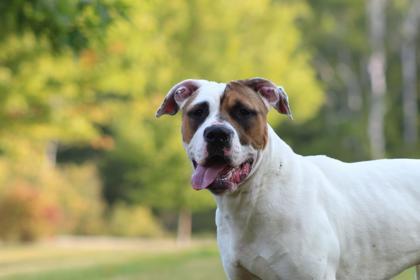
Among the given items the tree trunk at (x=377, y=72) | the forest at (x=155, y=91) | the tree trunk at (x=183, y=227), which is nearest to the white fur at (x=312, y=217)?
the forest at (x=155, y=91)

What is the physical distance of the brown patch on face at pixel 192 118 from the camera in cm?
455

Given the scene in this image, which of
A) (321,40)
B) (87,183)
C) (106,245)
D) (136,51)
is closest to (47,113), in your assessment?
(136,51)

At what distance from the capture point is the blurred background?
16906 millimetres

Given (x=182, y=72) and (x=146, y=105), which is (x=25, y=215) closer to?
(x=146, y=105)

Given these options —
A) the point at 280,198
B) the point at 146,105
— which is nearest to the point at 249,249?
the point at 280,198

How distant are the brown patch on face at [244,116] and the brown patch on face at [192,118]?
12 centimetres

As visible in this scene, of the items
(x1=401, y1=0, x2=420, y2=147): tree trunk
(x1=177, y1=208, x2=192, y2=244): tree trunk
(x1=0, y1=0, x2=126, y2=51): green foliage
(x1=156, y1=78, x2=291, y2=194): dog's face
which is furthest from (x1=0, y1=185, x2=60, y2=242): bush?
(x1=156, y1=78, x2=291, y2=194): dog's face

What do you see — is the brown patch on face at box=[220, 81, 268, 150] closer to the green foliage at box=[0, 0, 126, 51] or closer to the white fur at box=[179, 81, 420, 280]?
the white fur at box=[179, 81, 420, 280]

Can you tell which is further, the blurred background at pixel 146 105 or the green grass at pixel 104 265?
the blurred background at pixel 146 105

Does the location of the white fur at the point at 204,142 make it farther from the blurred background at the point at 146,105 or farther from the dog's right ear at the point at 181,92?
the blurred background at the point at 146,105

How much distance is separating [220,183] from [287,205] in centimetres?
50

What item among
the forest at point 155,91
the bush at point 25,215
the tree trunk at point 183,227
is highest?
the forest at point 155,91

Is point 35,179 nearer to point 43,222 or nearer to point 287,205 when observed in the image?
point 43,222

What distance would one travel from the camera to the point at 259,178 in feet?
15.4
